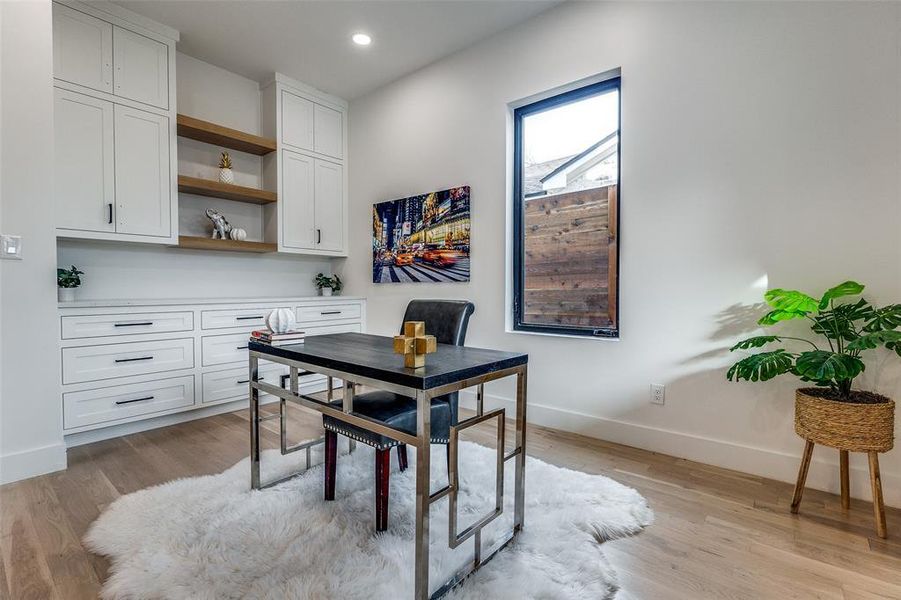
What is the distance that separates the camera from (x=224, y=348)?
3.28 meters

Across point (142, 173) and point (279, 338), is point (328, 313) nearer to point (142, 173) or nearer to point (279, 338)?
point (142, 173)

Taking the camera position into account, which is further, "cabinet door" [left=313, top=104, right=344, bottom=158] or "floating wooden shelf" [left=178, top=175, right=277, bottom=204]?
"cabinet door" [left=313, top=104, right=344, bottom=158]

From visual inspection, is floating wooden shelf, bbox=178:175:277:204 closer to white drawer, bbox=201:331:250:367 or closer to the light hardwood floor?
white drawer, bbox=201:331:250:367

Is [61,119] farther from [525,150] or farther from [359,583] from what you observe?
[359,583]

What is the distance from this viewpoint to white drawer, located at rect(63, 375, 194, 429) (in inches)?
103

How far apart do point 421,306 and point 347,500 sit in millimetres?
1003

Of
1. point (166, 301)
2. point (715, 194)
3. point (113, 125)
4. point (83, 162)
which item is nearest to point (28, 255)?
point (166, 301)

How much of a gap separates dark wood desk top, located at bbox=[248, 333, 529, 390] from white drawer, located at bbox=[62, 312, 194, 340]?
1513 millimetres

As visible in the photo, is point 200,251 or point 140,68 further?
point 200,251

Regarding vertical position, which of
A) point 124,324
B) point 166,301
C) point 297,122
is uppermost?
point 297,122

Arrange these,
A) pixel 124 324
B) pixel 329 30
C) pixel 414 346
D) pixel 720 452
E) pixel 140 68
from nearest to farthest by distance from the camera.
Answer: pixel 414 346
pixel 720 452
pixel 124 324
pixel 140 68
pixel 329 30

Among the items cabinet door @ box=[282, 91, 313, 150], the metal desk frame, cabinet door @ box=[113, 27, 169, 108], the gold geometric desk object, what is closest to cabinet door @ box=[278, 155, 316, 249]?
cabinet door @ box=[282, 91, 313, 150]

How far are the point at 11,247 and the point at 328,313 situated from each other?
216 cm

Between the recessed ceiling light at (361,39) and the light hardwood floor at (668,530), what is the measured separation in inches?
121
